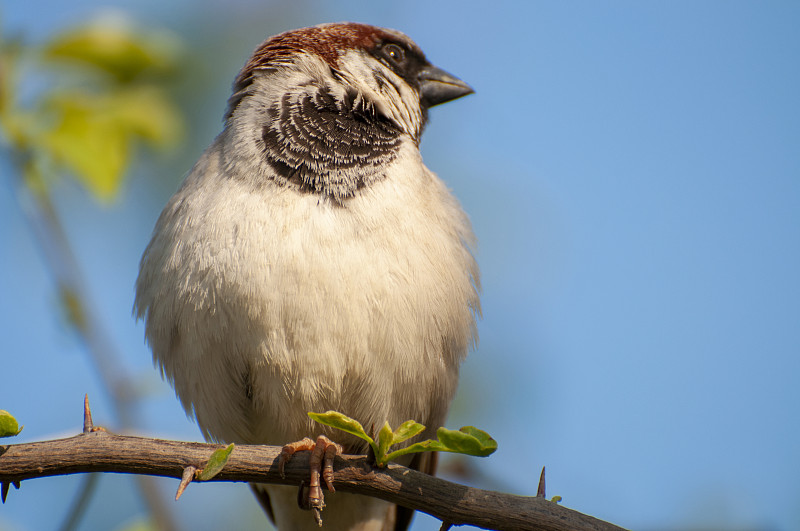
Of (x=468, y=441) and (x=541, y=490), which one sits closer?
(x=468, y=441)

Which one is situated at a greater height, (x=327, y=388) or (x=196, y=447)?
(x=327, y=388)

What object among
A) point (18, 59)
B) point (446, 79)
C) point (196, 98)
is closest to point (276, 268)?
point (18, 59)

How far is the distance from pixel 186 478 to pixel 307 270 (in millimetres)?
1057

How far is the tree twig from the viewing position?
2.32 metres

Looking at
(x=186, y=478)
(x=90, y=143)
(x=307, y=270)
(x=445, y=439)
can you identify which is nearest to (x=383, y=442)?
(x=445, y=439)

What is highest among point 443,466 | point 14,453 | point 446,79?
point 446,79

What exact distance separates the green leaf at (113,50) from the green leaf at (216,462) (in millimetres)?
1844

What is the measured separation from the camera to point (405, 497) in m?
2.46

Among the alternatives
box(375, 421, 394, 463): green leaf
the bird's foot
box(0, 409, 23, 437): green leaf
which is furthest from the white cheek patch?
box(0, 409, 23, 437): green leaf

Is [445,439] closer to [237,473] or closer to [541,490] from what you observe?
[541,490]

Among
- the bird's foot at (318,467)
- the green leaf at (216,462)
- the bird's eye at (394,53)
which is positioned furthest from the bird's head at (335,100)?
the green leaf at (216,462)

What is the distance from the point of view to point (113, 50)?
10.8 feet

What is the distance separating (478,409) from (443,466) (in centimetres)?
241

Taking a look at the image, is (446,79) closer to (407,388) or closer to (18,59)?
(407,388)
